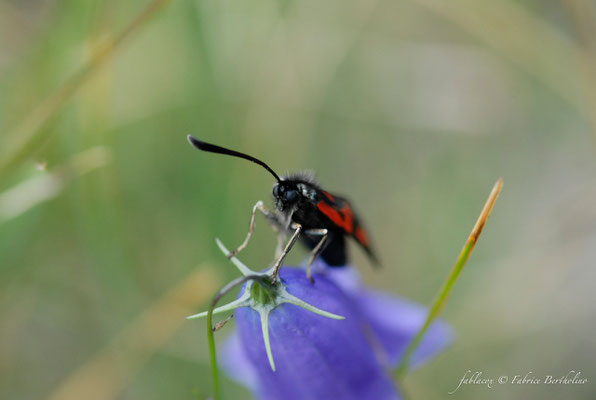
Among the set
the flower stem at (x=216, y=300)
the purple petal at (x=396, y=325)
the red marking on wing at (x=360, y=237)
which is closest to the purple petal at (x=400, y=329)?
the purple petal at (x=396, y=325)

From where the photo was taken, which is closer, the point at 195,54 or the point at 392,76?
the point at 195,54

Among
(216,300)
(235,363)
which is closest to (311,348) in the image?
(216,300)

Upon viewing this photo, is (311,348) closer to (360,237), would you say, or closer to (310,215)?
(310,215)

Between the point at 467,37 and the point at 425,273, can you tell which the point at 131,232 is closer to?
the point at 425,273

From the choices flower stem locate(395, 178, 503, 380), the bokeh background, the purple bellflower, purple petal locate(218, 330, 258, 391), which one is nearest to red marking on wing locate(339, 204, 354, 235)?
the purple bellflower

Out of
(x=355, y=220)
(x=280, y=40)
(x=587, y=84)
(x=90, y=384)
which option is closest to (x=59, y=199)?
(x=90, y=384)

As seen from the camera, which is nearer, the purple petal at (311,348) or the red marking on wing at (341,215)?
the purple petal at (311,348)

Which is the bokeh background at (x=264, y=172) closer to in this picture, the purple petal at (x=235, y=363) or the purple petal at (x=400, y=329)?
the purple petal at (x=235, y=363)
